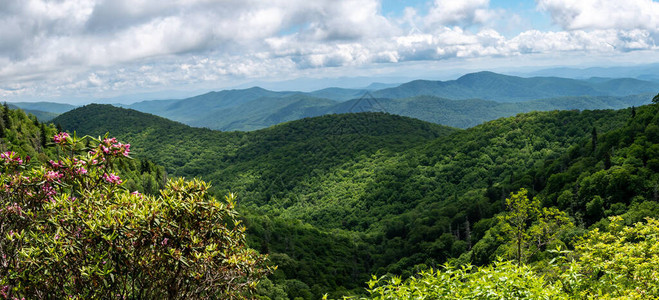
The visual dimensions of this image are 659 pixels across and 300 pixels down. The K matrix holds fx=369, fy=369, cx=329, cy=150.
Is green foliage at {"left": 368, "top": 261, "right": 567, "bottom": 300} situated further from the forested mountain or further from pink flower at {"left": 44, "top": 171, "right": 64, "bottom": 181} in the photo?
the forested mountain

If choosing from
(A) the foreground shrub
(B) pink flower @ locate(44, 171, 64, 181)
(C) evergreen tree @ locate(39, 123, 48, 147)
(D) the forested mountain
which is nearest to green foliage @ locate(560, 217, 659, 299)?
(A) the foreground shrub

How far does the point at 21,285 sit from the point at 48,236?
1.31 meters

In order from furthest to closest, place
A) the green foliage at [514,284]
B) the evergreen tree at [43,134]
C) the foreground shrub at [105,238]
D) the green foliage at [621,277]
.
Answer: the evergreen tree at [43,134]
the green foliage at [621,277]
the foreground shrub at [105,238]
the green foliage at [514,284]

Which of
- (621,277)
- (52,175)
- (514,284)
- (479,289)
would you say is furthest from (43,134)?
(621,277)

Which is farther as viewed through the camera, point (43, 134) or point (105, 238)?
point (43, 134)

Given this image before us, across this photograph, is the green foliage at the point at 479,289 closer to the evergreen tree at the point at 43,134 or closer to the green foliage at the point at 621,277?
the green foliage at the point at 621,277

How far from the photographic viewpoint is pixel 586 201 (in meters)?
54.7

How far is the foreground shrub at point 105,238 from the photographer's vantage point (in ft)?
29.0

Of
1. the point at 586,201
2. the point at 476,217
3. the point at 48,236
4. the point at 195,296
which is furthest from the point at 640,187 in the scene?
the point at 48,236

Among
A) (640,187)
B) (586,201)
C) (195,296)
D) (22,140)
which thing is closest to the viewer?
(195,296)

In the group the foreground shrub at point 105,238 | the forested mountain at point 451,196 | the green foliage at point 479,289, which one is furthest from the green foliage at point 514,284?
the forested mountain at point 451,196

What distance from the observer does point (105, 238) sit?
27.8ft

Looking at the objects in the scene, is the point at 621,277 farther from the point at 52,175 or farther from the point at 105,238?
the point at 52,175

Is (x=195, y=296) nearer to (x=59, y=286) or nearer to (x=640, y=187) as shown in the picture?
(x=59, y=286)
